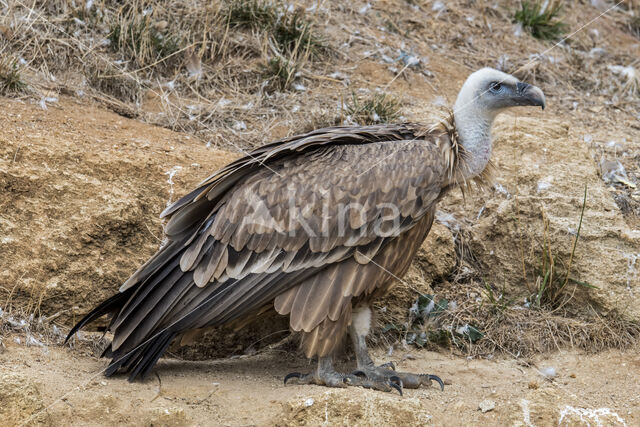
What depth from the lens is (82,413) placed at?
13.2ft

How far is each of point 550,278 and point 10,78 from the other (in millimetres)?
4240

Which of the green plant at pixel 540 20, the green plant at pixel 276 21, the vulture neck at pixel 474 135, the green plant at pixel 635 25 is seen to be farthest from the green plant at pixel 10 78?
the green plant at pixel 635 25

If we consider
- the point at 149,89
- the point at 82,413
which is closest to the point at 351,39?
the point at 149,89

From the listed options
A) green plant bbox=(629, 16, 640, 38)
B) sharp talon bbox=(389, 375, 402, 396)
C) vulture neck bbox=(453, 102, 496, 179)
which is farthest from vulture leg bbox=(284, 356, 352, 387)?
green plant bbox=(629, 16, 640, 38)

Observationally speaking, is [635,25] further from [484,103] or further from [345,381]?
[345,381]

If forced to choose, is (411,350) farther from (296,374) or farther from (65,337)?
(65,337)

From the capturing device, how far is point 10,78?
6.25m

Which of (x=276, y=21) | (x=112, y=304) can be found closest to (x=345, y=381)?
(x=112, y=304)

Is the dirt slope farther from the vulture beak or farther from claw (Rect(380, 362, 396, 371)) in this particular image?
the vulture beak

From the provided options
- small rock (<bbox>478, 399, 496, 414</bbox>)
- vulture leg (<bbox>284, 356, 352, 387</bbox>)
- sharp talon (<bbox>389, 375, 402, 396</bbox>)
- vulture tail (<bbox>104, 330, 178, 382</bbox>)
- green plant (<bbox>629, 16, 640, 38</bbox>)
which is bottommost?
vulture tail (<bbox>104, 330, 178, 382</bbox>)

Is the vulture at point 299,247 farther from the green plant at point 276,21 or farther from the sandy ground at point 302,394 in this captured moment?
the green plant at point 276,21

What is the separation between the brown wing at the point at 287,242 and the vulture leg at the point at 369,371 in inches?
18.0

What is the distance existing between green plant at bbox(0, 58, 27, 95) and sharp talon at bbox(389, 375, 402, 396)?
3671 millimetres

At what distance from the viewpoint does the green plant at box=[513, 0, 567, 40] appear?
30.2 feet
